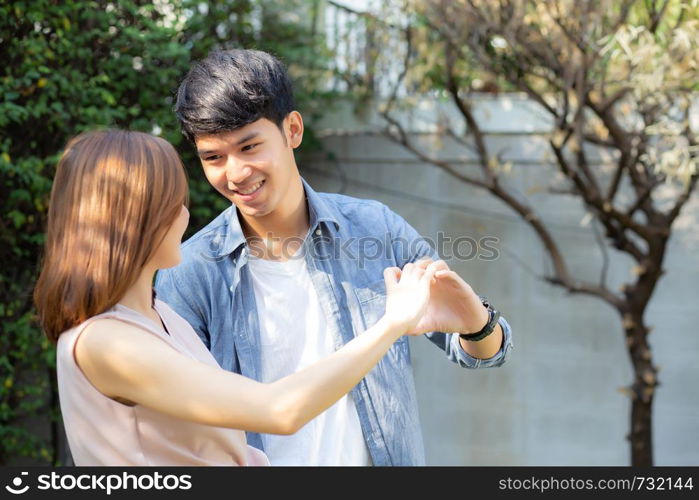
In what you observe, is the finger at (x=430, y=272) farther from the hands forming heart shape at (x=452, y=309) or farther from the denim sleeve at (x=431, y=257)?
the denim sleeve at (x=431, y=257)

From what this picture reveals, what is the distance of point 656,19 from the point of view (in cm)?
429

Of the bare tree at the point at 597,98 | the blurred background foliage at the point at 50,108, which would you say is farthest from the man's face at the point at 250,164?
the bare tree at the point at 597,98

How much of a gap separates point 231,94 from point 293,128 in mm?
246

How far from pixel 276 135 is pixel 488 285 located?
3.84 m

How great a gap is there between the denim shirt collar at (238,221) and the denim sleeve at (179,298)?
12 centimetres

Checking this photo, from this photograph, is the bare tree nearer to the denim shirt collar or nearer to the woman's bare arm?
the denim shirt collar

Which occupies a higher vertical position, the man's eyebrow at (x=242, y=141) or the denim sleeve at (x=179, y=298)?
the man's eyebrow at (x=242, y=141)

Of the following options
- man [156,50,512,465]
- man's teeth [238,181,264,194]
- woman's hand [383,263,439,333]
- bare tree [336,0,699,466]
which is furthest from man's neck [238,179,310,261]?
bare tree [336,0,699,466]

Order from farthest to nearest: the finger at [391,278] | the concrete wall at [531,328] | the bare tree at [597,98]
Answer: the concrete wall at [531,328] < the bare tree at [597,98] < the finger at [391,278]

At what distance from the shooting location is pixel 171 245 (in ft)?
4.80

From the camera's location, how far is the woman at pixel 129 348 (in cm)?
132

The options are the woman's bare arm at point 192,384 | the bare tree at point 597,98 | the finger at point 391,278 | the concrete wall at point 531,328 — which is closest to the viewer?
the woman's bare arm at point 192,384

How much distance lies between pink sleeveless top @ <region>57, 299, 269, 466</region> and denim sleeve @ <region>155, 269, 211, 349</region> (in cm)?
62

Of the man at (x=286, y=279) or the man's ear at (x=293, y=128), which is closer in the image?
the man at (x=286, y=279)
